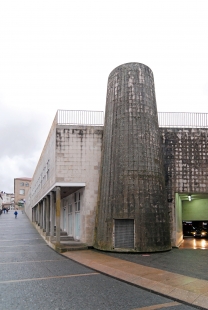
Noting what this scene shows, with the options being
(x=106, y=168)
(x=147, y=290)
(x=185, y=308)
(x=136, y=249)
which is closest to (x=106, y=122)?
(x=106, y=168)

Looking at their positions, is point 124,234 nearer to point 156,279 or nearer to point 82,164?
point 82,164

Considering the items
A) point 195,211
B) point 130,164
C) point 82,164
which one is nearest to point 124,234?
point 130,164

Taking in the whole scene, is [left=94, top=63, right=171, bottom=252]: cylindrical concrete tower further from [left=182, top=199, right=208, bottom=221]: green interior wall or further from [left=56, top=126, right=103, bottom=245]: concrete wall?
[left=182, top=199, right=208, bottom=221]: green interior wall

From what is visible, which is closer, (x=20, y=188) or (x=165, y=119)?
(x=165, y=119)

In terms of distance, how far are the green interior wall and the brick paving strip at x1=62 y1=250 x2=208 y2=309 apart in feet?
60.1

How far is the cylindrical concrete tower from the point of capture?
1659cm

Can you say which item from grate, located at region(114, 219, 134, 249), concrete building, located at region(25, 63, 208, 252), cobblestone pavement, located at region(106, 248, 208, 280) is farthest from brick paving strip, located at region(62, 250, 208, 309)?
concrete building, located at region(25, 63, 208, 252)

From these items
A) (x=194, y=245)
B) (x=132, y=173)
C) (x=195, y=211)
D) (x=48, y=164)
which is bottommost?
(x=194, y=245)

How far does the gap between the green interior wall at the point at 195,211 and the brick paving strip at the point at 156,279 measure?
60.1 ft

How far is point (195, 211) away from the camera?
31.0m

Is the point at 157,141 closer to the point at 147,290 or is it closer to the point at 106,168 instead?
the point at 106,168

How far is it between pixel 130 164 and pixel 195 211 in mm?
16232

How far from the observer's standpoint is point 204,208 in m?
→ 31.0

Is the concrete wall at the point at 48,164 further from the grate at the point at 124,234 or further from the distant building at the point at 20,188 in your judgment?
the distant building at the point at 20,188
